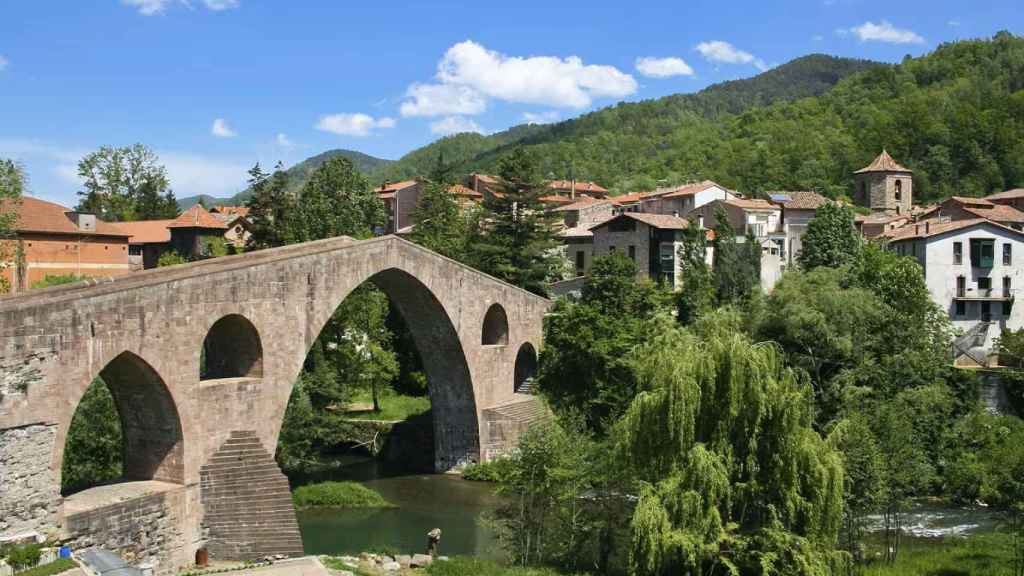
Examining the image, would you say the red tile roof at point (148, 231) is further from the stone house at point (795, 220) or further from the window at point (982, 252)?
the window at point (982, 252)

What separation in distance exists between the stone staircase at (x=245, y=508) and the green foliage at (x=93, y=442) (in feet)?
19.7

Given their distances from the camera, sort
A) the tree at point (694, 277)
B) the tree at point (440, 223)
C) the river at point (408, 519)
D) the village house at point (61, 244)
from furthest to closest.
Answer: the tree at point (440, 223), the village house at point (61, 244), the tree at point (694, 277), the river at point (408, 519)

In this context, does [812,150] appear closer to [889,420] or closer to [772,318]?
[772,318]

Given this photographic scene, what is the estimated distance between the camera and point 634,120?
155m

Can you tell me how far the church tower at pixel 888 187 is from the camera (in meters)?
71.9

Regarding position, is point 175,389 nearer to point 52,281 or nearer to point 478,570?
point 478,570

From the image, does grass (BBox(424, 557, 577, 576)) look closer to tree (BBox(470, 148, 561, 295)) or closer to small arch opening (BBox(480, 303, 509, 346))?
small arch opening (BBox(480, 303, 509, 346))

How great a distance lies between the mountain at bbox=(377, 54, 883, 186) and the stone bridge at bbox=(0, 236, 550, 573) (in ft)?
294

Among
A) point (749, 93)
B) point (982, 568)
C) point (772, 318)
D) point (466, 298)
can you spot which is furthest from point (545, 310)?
point (749, 93)

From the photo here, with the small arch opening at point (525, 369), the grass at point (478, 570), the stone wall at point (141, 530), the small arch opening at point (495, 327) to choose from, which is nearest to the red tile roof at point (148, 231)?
the small arch opening at point (525, 369)

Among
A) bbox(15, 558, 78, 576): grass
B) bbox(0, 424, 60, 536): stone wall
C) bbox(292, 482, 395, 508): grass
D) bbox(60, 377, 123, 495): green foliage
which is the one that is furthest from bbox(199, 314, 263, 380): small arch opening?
bbox(15, 558, 78, 576): grass

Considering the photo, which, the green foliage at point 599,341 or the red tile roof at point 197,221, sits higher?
the red tile roof at point 197,221

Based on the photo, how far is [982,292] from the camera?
1781 inches

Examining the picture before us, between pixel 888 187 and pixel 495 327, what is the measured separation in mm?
43837
